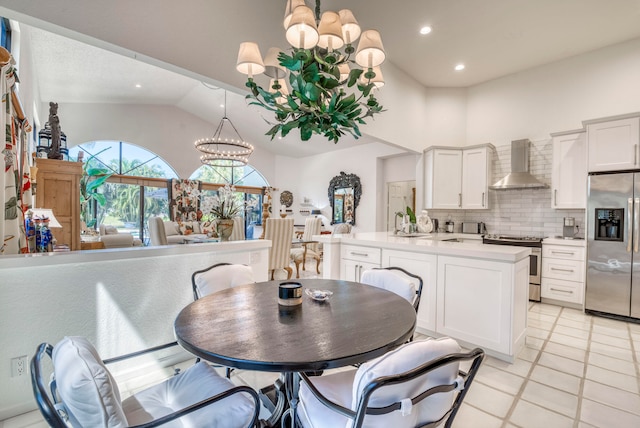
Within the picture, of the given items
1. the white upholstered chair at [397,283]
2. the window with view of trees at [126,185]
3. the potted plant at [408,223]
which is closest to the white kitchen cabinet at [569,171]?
the potted plant at [408,223]

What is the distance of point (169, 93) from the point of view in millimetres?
7496

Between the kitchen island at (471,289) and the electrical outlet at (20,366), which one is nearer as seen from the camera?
the electrical outlet at (20,366)

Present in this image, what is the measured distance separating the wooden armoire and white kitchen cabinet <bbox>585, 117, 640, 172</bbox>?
21.0 ft

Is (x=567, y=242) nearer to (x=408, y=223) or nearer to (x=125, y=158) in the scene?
(x=408, y=223)

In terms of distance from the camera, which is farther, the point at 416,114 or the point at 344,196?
the point at 344,196

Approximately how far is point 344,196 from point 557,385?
6.18 meters

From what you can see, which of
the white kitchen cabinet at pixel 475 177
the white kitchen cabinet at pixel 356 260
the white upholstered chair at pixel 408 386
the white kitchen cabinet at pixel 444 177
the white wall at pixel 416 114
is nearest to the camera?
the white upholstered chair at pixel 408 386

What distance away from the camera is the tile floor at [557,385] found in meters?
1.74

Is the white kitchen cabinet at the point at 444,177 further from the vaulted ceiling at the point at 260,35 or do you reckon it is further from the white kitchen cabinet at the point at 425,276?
the white kitchen cabinet at the point at 425,276

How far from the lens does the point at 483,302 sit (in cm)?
249

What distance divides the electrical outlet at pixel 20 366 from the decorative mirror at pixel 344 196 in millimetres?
6522

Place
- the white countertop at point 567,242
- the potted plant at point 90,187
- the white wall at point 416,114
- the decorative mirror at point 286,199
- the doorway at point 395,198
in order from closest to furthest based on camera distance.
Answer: the white countertop at point 567,242 < the white wall at point 416,114 < the potted plant at point 90,187 < the doorway at point 395,198 < the decorative mirror at point 286,199

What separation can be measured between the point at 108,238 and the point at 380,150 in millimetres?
5787

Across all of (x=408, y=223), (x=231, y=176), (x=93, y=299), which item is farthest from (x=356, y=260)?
(x=231, y=176)
